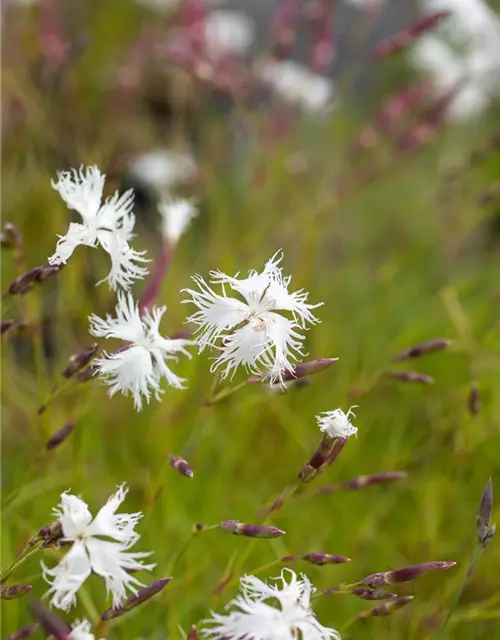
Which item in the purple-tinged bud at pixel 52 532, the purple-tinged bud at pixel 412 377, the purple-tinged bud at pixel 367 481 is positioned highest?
the purple-tinged bud at pixel 412 377

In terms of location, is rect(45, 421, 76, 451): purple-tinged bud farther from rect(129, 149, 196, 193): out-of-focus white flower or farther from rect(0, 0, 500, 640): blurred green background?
rect(129, 149, 196, 193): out-of-focus white flower

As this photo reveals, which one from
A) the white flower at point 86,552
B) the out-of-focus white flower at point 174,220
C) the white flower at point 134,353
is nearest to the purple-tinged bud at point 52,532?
the white flower at point 86,552

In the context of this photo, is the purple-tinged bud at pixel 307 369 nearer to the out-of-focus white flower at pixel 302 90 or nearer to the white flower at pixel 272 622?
the white flower at pixel 272 622

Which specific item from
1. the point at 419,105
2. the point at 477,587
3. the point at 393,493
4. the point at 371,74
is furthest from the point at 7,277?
the point at 371,74

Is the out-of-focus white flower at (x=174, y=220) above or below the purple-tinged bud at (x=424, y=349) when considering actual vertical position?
above

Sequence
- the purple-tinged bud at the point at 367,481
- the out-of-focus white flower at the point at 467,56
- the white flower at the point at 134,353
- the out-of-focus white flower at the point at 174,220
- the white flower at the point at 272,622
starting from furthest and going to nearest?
the out-of-focus white flower at the point at 467,56 → the out-of-focus white flower at the point at 174,220 → the purple-tinged bud at the point at 367,481 → the white flower at the point at 134,353 → the white flower at the point at 272,622

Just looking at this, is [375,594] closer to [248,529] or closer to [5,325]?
[248,529]
